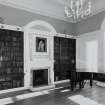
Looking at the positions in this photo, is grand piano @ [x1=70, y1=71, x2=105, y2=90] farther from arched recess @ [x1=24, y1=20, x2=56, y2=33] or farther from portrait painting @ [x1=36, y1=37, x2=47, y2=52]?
arched recess @ [x1=24, y1=20, x2=56, y2=33]

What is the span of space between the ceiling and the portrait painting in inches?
56.9

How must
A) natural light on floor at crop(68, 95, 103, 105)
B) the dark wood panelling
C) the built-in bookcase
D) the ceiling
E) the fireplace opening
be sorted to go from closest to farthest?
natural light on floor at crop(68, 95, 103, 105) < the built-in bookcase < the ceiling < the fireplace opening < the dark wood panelling

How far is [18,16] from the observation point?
16.5ft

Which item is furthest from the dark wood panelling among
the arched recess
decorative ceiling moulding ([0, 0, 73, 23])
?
decorative ceiling moulding ([0, 0, 73, 23])

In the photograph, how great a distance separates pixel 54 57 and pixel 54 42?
81 centimetres

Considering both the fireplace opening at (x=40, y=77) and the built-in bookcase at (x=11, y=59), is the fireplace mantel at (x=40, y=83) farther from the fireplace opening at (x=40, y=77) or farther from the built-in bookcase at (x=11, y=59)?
the built-in bookcase at (x=11, y=59)

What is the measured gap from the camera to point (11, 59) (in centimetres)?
452

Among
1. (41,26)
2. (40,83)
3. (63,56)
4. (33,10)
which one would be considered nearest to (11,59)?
(40,83)

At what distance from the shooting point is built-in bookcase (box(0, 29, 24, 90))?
432cm

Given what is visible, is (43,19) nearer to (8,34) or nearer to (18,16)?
(18,16)

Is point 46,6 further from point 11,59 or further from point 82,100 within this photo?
point 82,100

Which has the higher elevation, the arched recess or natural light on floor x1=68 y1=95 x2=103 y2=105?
the arched recess

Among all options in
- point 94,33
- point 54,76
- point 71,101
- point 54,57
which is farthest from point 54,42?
point 71,101

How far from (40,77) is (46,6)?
3.63 metres
